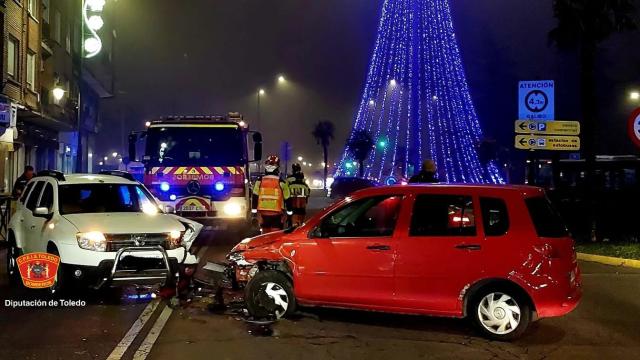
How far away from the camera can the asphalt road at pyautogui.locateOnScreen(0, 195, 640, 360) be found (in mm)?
5824

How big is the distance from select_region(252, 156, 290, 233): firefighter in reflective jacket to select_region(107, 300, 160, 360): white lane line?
11.5 ft

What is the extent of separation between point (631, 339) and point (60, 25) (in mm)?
30623

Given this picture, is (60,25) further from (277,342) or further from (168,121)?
(277,342)

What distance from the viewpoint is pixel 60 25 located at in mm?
30906

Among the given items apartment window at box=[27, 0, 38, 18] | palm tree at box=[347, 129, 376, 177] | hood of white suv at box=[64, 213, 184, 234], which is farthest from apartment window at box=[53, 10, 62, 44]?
palm tree at box=[347, 129, 376, 177]

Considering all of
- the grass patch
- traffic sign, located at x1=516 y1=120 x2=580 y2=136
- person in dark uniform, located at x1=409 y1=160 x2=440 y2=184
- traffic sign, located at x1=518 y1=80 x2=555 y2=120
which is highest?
traffic sign, located at x1=518 y1=80 x2=555 y2=120

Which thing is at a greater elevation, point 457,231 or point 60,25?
point 60,25

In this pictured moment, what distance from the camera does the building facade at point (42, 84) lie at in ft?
69.2

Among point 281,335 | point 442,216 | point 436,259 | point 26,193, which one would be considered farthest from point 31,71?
point 436,259

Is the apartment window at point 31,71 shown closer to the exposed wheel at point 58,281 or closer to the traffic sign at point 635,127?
the exposed wheel at point 58,281

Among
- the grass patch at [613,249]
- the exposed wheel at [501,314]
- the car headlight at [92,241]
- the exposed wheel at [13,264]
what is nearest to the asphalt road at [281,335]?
the exposed wheel at [501,314]

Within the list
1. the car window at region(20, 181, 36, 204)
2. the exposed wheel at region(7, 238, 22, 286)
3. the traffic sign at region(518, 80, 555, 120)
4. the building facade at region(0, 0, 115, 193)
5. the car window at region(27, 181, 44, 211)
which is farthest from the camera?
the building facade at region(0, 0, 115, 193)

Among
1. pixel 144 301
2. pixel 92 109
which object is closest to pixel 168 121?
pixel 144 301

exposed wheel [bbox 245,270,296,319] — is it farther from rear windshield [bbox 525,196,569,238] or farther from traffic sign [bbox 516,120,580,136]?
traffic sign [bbox 516,120,580,136]
